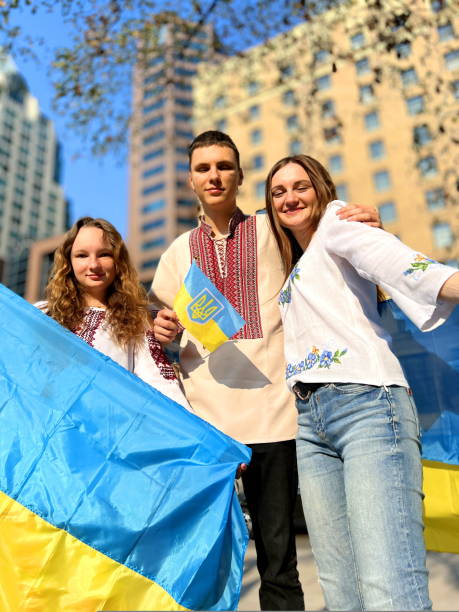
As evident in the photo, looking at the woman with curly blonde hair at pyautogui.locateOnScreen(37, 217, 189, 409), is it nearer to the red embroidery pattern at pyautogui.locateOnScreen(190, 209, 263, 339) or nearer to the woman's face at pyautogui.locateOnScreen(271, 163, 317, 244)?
the red embroidery pattern at pyautogui.locateOnScreen(190, 209, 263, 339)

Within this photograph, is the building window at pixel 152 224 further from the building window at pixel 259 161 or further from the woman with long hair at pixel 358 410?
the woman with long hair at pixel 358 410

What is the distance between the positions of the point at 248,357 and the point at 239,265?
0.45 m

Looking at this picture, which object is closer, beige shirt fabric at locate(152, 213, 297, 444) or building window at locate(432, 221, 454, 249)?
beige shirt fabric at locate(152, 213, 297, 444)

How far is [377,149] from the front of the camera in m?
31.5

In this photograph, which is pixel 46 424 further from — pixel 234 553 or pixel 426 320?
pixel 426 320

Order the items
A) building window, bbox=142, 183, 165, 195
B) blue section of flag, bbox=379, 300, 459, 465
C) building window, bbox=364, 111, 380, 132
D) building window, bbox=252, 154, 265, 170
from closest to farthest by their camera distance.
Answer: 1. blue section of flag, bbox=379, 300, 459, 465
2. building window, bbox=364, 111, 380, 132
3. building window, bbox=252, 154, 265, 170
4. building window, bbox=142, 183, 165, 195

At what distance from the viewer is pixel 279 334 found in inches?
89.9

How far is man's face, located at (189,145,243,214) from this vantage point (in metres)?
2.42

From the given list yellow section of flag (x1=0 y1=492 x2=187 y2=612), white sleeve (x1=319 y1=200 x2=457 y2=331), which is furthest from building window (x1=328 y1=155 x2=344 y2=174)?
yellow section of flag (x1=0 y1=492 x2=187 y2=612)

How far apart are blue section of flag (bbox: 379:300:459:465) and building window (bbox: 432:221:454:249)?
27.9 meters

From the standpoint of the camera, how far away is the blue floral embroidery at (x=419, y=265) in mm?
1464

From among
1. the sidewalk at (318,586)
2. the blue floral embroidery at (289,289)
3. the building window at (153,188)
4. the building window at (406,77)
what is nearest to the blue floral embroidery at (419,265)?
the blue floral embroidery at (289,289)

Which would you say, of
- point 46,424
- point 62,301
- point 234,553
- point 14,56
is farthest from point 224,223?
point 14,56

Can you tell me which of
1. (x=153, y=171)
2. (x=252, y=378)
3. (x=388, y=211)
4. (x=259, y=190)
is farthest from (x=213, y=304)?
(x=153, y=171)
